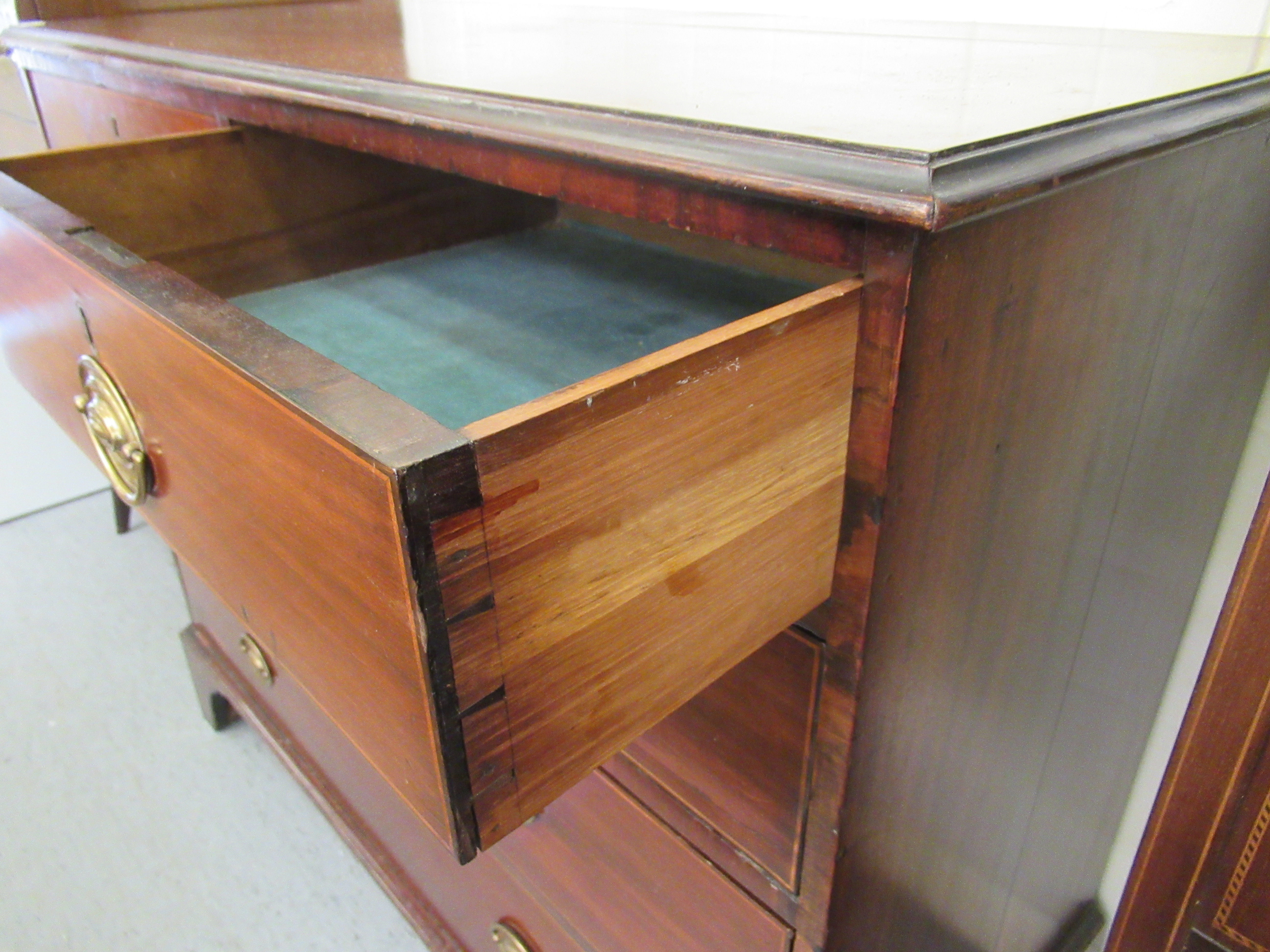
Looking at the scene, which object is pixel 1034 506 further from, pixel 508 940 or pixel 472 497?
pixel 508 940

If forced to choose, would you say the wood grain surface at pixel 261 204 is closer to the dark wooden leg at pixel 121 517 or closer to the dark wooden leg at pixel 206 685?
the dark wooden leg at pixel 206 685

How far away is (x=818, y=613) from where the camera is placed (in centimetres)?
46

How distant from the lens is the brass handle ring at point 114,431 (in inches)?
20.1

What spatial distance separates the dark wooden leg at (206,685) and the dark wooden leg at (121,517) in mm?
531

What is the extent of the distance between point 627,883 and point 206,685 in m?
0.83

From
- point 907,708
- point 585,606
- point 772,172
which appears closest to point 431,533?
point 585,606

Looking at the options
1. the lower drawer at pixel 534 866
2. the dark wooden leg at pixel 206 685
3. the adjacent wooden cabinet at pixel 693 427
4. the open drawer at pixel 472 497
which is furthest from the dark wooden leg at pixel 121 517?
the open drawer at pixel 472 497

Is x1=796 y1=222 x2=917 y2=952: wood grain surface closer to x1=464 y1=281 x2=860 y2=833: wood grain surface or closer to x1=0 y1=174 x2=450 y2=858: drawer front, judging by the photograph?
x1=464 y1=281 x2=860 y2=833: wood grain surface

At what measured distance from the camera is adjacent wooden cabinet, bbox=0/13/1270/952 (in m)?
0.33

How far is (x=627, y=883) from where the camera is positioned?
65 cm

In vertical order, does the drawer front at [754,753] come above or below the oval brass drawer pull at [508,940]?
above

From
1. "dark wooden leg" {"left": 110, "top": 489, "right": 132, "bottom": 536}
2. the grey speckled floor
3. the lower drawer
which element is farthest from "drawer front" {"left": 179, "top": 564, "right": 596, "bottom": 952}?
"dark wooden leg" {"left": 110, "top": 489, "right": 132, "bottom": 536}

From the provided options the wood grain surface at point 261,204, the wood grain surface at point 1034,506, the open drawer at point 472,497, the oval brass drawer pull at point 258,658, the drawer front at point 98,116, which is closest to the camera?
the open drawer at point 472,497

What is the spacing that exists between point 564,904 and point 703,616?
433 millimetres
